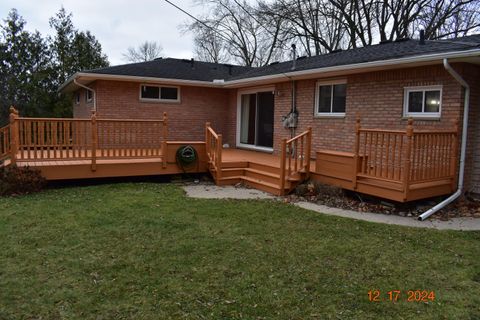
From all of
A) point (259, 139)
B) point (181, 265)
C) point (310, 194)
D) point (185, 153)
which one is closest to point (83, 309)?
point (181, 265)

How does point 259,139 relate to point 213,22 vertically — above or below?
below

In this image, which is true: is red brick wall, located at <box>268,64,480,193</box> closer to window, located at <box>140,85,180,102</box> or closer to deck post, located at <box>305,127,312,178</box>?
deck post, located at <box>305,127,312,178</box>

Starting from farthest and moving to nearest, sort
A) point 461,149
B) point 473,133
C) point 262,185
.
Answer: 1. point 262,185
2. point 473,133
3. point 461,149

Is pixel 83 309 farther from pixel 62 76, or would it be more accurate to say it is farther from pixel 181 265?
pixel 62 76

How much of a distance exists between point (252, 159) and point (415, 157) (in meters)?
4.32

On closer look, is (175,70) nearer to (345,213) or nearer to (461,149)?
(345,213)

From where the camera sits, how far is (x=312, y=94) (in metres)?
10.1

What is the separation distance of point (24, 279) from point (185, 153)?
5728 mm

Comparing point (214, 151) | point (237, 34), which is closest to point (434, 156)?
point (214, 151)

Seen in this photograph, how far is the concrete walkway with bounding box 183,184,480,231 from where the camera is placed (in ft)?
19.6

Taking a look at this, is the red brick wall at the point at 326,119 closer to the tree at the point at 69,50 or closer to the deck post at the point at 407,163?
the deck post at the point at 407,163

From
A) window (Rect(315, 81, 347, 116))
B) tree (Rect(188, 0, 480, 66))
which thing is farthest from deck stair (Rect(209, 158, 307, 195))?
tree (Rect(188, 0, 480, 66))

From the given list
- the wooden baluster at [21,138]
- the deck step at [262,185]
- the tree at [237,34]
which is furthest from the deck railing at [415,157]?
the tree at [237,34]

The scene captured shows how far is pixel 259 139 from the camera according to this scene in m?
12.7
